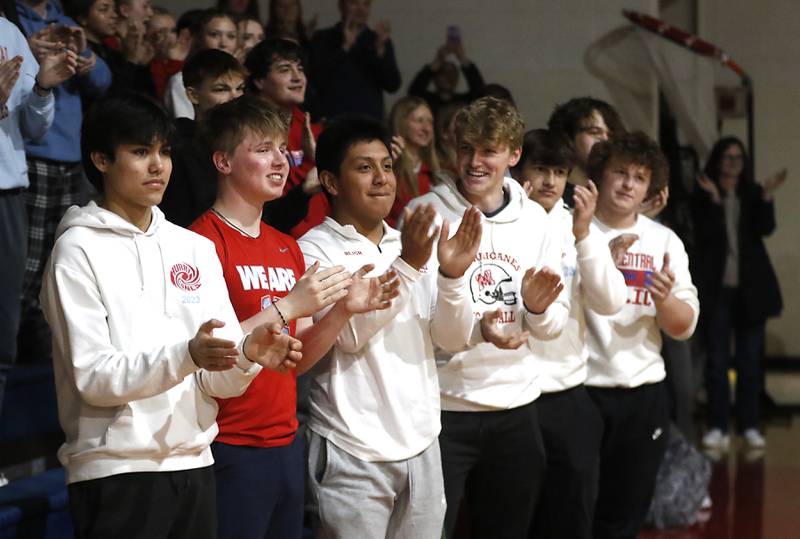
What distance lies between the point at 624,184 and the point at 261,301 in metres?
1.75

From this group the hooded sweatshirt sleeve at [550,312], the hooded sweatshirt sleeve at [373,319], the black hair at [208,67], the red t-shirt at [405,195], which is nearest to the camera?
the hooded sweatshirt sleeve at [373,319]

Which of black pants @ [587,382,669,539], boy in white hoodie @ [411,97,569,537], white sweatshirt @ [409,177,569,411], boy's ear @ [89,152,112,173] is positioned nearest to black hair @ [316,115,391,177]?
boy in white hoodie @ [411,97,569,537]

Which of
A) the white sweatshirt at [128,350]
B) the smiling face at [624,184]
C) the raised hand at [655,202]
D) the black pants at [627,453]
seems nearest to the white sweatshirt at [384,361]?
the white sweatshirt at [128,350]

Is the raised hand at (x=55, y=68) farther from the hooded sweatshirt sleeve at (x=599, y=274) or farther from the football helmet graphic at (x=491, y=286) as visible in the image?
the hooded sweatshirt sleeve at (x=599, y=274)

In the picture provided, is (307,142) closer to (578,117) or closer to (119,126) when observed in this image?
(578,117)

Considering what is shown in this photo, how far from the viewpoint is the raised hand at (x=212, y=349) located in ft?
7.39

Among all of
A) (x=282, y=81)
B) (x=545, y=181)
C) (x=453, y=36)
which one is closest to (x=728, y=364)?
(x=453, y=36)

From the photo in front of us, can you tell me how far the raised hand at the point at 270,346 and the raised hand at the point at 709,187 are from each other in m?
5.51

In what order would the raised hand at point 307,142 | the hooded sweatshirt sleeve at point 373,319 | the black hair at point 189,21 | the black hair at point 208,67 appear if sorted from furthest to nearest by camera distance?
1. the black hair at point 189,21
2. the raised hand at point 307,142
3. the black hair at point 208,67
4. the hooded sweatshirt sleeve at point 373,319

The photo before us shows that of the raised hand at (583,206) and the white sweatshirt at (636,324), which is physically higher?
the raised hand at (583,206)

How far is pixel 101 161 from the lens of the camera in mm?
2582

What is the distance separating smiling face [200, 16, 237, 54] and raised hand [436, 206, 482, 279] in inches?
85.0

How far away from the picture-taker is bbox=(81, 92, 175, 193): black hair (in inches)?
101

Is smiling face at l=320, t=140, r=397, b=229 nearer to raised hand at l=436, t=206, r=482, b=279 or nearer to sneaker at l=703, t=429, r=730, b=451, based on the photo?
raised hand at l=436, t=206, r=482, b=279
